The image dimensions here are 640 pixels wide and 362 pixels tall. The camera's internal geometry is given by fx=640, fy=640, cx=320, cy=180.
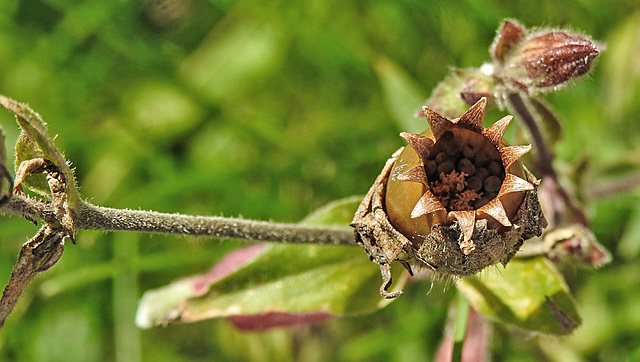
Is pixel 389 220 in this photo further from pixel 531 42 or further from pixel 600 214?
pixel 600 214

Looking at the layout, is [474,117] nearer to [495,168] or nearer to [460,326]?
[495,168]

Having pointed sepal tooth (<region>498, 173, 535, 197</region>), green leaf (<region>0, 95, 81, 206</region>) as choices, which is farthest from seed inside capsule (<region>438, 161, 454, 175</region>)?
green leaf (<region>0, 95, 81, 206</region>)

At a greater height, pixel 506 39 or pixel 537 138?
pixel 506 39

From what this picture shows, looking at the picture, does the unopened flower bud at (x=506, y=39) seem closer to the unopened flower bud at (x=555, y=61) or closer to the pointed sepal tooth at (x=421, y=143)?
the unopened flower bud at (x=555, y=61)

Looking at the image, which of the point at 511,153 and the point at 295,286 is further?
the point at 295,286

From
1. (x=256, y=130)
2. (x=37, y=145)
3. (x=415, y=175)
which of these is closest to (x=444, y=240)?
(x=415, y=175)

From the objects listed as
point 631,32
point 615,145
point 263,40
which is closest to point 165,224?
point 263,40

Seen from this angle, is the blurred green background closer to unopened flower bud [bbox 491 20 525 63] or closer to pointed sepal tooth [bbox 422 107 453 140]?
unopened flower bud [bbox 491 20 525 63]
